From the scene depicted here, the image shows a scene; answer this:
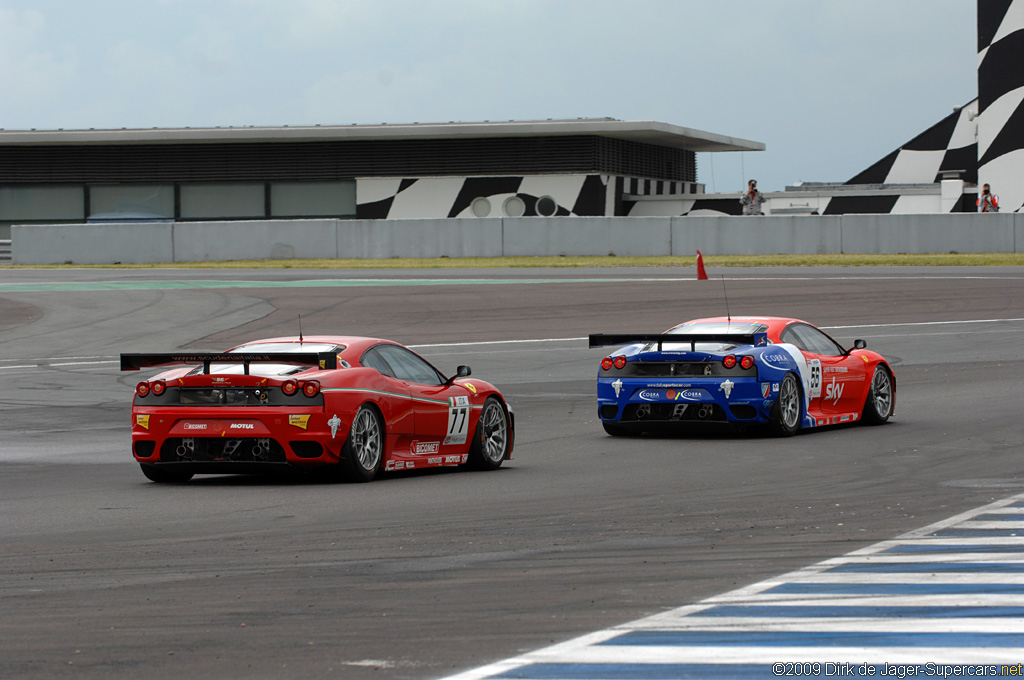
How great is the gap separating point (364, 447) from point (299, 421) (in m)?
0.67

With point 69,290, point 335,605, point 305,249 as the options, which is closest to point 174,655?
point 335,605

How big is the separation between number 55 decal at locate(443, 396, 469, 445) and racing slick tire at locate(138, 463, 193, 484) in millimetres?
2089

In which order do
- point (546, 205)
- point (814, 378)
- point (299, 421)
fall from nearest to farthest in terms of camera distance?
point (299, 421) < point (814, 378) < point (546, 205)

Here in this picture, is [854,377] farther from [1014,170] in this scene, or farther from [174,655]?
[1014,170]

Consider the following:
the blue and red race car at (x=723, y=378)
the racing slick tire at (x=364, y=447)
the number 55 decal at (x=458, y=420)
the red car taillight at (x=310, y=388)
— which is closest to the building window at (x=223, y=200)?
the blue and red race car at (x=723, y=378)

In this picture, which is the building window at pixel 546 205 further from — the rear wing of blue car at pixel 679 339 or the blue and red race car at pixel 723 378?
the rear wing of blue car at pixel 679 339

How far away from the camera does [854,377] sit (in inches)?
560

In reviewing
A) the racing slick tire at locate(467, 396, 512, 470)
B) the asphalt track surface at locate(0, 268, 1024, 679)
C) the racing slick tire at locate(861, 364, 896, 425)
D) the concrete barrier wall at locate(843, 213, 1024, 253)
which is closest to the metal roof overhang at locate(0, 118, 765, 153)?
the concrete barrier wall at locate(843, 213, 1024, 253)

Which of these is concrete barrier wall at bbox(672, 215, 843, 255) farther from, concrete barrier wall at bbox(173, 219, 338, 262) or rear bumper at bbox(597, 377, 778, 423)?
rear bumper at bbox(597, 377, 778, 423)

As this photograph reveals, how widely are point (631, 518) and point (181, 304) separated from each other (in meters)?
22.2

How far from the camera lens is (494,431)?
11.9 metres

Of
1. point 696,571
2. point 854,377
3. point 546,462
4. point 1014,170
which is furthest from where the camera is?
point 1014,170

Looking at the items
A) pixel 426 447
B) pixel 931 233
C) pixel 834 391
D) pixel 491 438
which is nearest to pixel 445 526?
pixel 426 447

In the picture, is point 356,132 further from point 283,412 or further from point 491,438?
point 283,412
